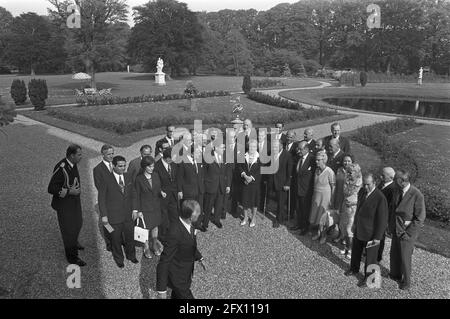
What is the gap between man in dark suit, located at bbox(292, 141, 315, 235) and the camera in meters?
8.36

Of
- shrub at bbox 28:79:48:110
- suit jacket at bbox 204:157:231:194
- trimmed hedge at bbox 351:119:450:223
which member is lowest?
trimmed hedge at bbox 351:119:450:223

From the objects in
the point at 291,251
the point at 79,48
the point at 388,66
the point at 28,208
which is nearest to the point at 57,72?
the point at 79,48

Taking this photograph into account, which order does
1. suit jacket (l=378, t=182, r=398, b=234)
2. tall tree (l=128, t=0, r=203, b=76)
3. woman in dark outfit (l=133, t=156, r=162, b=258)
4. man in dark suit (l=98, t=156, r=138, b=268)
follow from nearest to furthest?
suit jacket (l=378, t=182, r=398, b=234)
man in dark suit (l=98, t=156, r=138, b=268)
woman in dark outfit (l=133, t=156, r=162, b=258)
tall tree (l=128, t=0, r=203, b=76)

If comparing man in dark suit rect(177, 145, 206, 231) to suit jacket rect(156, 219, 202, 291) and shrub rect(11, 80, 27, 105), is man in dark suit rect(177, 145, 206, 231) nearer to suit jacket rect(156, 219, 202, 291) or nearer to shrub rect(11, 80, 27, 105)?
suit jacket rect(156, 219, 202, 291)

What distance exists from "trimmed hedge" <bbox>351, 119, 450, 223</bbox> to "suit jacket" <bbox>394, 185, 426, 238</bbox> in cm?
333

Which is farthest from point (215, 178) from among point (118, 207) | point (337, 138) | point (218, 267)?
point (337, 138)

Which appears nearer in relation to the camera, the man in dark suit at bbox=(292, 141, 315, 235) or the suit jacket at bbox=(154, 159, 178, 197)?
the suit jacket at bbox=(154, 159, 178, 197)

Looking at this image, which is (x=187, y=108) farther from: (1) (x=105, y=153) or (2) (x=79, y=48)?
(1) (x=105, y=153)

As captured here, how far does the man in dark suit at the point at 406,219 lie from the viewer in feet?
20.3

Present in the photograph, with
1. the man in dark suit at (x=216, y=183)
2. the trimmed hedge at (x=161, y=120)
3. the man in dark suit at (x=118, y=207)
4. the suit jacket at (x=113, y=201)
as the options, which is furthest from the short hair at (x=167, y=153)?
the trimmed hedge at (x=161, y=120)

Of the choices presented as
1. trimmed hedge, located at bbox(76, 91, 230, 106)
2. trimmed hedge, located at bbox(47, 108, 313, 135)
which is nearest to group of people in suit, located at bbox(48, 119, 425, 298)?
trimmed hedge, located at bbox(47, 108, 313, 135)

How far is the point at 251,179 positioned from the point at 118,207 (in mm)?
3180

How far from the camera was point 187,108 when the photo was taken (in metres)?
26.7

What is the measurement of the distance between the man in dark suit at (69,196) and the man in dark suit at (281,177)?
420cm
